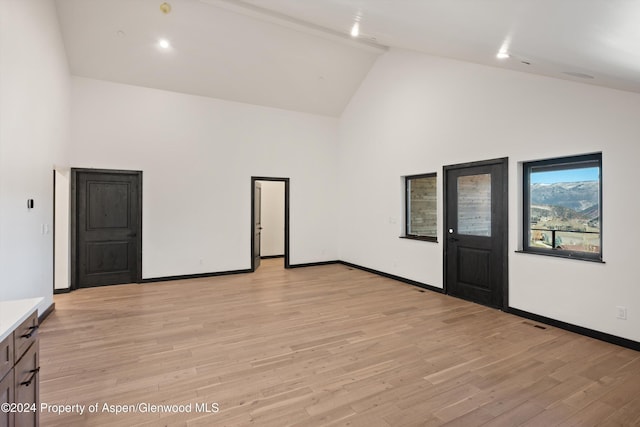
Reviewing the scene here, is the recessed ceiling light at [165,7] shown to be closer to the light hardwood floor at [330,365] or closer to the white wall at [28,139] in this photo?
the white wall at [28,139]

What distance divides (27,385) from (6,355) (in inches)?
13.6

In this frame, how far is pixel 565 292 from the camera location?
3.72 meters

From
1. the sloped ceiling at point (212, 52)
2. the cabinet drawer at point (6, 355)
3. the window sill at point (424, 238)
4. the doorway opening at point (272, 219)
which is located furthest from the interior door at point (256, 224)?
the cabinet drawer at point (6, 355)

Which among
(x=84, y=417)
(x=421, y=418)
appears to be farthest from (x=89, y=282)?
(x=421, y=418)

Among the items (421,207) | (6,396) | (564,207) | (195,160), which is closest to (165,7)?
(195,160)

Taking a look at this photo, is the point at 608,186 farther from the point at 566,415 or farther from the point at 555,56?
the point at 566,415

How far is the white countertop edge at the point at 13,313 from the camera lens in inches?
53.7

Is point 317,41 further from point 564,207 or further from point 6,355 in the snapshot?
point 6,355

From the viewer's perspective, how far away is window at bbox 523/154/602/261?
3.60 meters

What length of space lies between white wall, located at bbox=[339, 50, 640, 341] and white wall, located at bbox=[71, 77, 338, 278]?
1.33 meters

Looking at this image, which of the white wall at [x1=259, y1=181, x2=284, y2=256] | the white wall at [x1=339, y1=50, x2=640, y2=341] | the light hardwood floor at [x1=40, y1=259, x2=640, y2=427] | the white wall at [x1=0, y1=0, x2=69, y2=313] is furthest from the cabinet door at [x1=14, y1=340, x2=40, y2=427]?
the white wall at [x1=259, y1=181, x2=284, y2=256]

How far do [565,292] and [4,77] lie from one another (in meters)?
6.28

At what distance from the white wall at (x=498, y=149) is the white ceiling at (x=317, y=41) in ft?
1.90

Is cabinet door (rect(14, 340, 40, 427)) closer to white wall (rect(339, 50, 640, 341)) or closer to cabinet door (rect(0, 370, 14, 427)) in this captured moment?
cabinet door (rect(0, 370, 14, 427))
